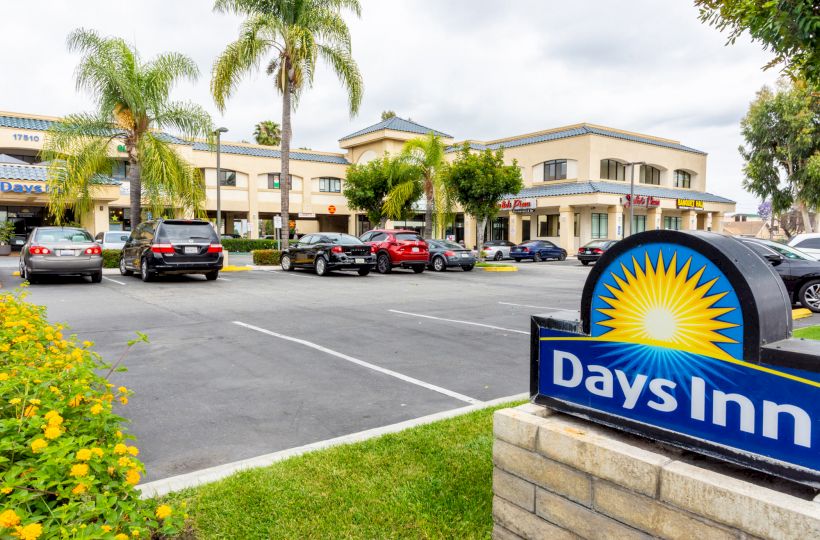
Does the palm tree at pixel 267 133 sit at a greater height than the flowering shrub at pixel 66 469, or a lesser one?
greater

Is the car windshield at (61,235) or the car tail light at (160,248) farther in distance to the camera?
the car tail light at (160,248)

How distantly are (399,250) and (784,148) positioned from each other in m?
27.7

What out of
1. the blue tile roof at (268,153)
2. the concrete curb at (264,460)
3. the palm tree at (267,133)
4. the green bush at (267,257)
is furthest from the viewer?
the palm tree at (267,133)

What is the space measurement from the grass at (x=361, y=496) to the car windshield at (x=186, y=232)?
14167mm

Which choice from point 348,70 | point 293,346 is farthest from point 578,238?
point 293,346

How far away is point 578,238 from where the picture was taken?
44375mm

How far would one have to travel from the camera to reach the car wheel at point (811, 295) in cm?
1273

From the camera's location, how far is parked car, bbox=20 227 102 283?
15.5 m

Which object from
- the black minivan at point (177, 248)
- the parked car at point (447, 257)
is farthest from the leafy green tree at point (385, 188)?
the black minivan at point (177, 248)

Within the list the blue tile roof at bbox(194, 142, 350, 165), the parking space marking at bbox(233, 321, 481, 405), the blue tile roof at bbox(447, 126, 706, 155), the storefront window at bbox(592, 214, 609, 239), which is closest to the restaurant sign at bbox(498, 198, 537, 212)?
the blue tile roof at bbox(447, 126, 706, 155)

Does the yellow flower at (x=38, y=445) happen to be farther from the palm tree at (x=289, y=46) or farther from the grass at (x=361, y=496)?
the palm tree at (x=289, y=46)

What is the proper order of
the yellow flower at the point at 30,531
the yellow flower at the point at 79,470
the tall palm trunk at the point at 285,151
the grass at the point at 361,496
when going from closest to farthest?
1. the yellow flower at the point at 30,531
2. the yellow flower at the point at 79,470
3. the grass at the point at 361,496
4. the tall palm trunk at the point at 285,151

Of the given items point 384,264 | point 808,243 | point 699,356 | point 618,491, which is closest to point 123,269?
point 384,264

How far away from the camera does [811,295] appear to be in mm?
12859
